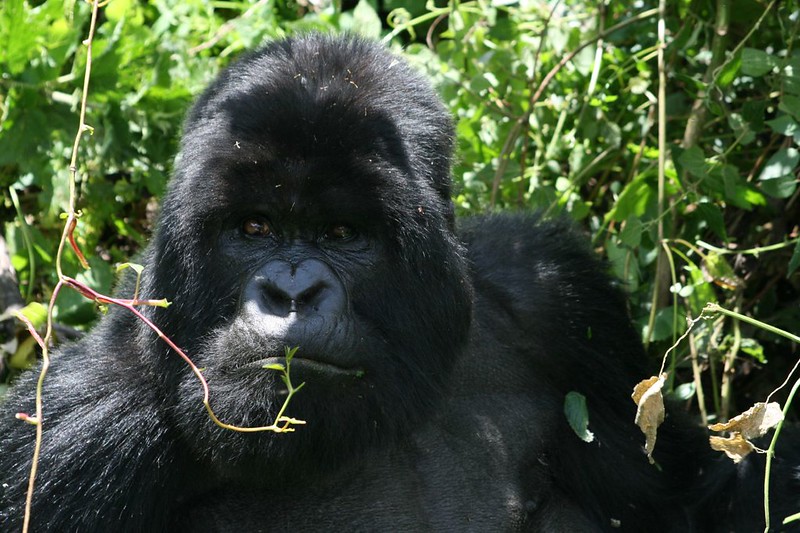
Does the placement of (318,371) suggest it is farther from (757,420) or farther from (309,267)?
(757,420)

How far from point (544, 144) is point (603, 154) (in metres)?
0.42

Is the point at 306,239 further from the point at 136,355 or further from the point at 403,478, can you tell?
the point at 403,478

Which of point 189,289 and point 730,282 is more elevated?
point 189,289

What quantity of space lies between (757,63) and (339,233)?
6.38 ft

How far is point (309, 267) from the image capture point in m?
3.06

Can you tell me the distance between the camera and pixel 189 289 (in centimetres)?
322

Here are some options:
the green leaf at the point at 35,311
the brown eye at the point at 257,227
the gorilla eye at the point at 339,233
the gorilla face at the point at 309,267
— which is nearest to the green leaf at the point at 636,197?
the gorilla face at the point at 309,267

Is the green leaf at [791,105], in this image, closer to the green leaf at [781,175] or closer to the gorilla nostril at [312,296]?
the green leaf at [781,175]

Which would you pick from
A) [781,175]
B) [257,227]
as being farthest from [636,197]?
[257,227]

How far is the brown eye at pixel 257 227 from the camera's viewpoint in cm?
323

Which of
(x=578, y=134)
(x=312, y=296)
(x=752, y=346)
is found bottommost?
(x=752, y=346)

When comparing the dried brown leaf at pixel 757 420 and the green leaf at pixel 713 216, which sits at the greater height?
the dried brown leaf at pixel 757 420

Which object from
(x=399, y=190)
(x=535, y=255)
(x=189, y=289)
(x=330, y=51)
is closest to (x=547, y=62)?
(x=535, y=255)

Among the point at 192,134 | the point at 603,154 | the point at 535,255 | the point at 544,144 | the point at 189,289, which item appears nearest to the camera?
the point at 189,289
